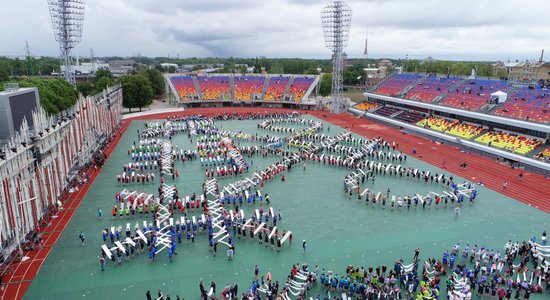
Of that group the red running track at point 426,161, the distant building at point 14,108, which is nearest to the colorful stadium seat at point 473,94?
the red running track at point 426,161

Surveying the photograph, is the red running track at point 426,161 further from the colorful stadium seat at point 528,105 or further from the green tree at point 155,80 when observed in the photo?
the green tree at point 155,80

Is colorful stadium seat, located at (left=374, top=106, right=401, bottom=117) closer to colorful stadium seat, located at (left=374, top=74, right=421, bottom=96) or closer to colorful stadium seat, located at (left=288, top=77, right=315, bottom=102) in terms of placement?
colorful stadium seat, located at (left=374, top=74, right=421, bottom=96)

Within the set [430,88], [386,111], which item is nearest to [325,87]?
[386,111]

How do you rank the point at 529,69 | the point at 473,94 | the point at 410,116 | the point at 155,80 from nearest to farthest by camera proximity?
the point at 473,94 → the point at 410,116 → the point at 155,80 → the point at 529,69

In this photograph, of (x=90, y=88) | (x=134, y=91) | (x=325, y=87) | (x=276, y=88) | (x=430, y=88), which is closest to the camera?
(x=430, y=88)

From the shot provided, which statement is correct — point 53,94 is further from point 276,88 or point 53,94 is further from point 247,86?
point 276,88

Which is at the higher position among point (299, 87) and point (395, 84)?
point (395, 84)
